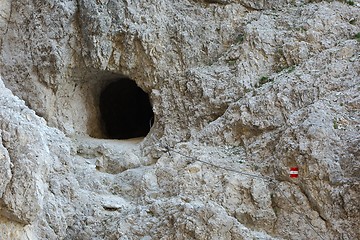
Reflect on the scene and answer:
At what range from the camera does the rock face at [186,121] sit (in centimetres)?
756

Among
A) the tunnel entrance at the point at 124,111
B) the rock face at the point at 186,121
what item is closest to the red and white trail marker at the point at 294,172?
the rock face at the point at 186,121

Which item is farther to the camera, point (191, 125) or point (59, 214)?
point (191, 125)

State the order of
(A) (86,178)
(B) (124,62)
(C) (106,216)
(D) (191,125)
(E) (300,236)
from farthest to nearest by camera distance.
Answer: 1. (B) (124,62)
2. (D) (191,125)
3. (A) (86,178)
4. (C) (106,216)
5. (E) (300,236)

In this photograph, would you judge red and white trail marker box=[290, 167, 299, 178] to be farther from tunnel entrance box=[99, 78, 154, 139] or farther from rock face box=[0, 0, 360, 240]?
tunnel entrance box=[99, 78, 154, 139]

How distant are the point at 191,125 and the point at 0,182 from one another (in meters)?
5.50

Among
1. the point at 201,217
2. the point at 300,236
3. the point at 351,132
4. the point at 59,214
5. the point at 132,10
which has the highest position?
the point at 132,10

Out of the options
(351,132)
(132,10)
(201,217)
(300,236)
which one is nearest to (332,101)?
(351,132)

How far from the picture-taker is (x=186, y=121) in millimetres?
10953

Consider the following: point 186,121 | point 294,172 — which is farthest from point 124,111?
point 294,172

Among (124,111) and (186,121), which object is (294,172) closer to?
(186,121)

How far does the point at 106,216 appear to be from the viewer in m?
8.71

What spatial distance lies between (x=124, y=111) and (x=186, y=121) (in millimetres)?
4932

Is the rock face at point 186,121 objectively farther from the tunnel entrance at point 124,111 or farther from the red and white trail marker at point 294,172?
the tunnel entrance at point 124,111

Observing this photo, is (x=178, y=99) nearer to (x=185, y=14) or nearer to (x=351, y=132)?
(x=185, y=14)
